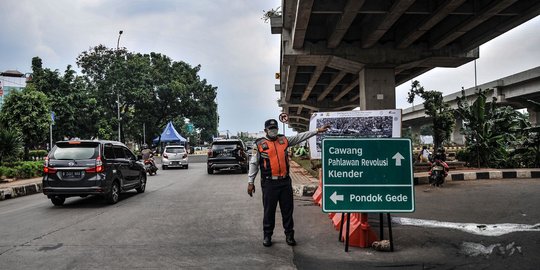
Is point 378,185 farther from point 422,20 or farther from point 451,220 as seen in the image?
point 422,20

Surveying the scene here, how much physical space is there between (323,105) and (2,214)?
3277cm

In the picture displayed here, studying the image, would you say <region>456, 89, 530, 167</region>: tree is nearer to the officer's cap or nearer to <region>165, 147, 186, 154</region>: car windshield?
the officer's cap

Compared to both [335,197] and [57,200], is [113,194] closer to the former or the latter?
[57,200]

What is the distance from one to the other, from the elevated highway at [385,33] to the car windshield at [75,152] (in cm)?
711

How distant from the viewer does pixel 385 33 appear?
17656mm

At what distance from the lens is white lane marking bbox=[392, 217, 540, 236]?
23.6 ft

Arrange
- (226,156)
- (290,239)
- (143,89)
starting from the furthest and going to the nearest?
(143,89)
(226,156)
(290,239)

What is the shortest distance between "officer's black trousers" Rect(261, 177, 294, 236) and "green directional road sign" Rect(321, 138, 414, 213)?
61 cm

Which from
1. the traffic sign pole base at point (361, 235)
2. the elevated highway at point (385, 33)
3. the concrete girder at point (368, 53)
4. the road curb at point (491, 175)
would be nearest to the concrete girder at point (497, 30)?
the elevated highway at point (385, 33)

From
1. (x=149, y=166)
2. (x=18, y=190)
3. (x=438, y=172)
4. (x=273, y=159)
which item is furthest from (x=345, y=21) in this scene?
(x=149, y=166)

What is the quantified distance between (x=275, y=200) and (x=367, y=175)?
4.55ft

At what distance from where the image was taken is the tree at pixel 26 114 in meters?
22.9

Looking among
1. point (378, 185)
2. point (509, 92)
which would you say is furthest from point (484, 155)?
point (509, 92)

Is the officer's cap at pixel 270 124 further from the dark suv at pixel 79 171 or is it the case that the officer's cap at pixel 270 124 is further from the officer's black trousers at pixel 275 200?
the dark suv at pixel 79 171
